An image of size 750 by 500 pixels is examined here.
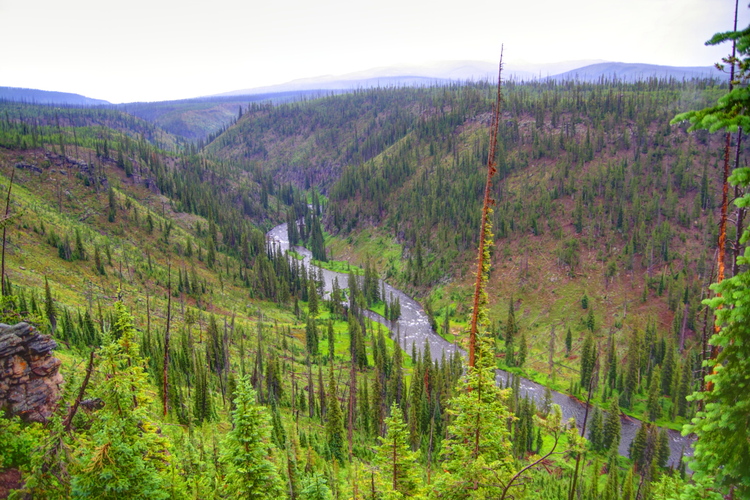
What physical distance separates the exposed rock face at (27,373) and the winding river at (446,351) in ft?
195

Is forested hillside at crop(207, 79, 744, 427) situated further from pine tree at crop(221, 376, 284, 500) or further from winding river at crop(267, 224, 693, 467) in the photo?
pine tree at crop(221, 376, 284, 500)

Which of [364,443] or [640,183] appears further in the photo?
[640,183]

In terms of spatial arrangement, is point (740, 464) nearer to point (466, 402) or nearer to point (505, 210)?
point (466, 402)

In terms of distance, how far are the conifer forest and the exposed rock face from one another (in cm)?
11

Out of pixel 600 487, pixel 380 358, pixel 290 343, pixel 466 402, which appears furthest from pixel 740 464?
pixel 290 343

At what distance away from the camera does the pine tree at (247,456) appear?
19.4 m

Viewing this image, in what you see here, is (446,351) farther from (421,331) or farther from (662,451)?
(662,451)

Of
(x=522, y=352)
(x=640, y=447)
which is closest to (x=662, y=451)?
(x=640, y=447)

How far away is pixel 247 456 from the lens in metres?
19.4

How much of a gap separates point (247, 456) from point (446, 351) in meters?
102

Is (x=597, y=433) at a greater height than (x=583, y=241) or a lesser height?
lesser

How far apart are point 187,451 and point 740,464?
26155 mm

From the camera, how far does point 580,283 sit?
434 feet

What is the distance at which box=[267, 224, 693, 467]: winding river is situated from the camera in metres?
86.2
